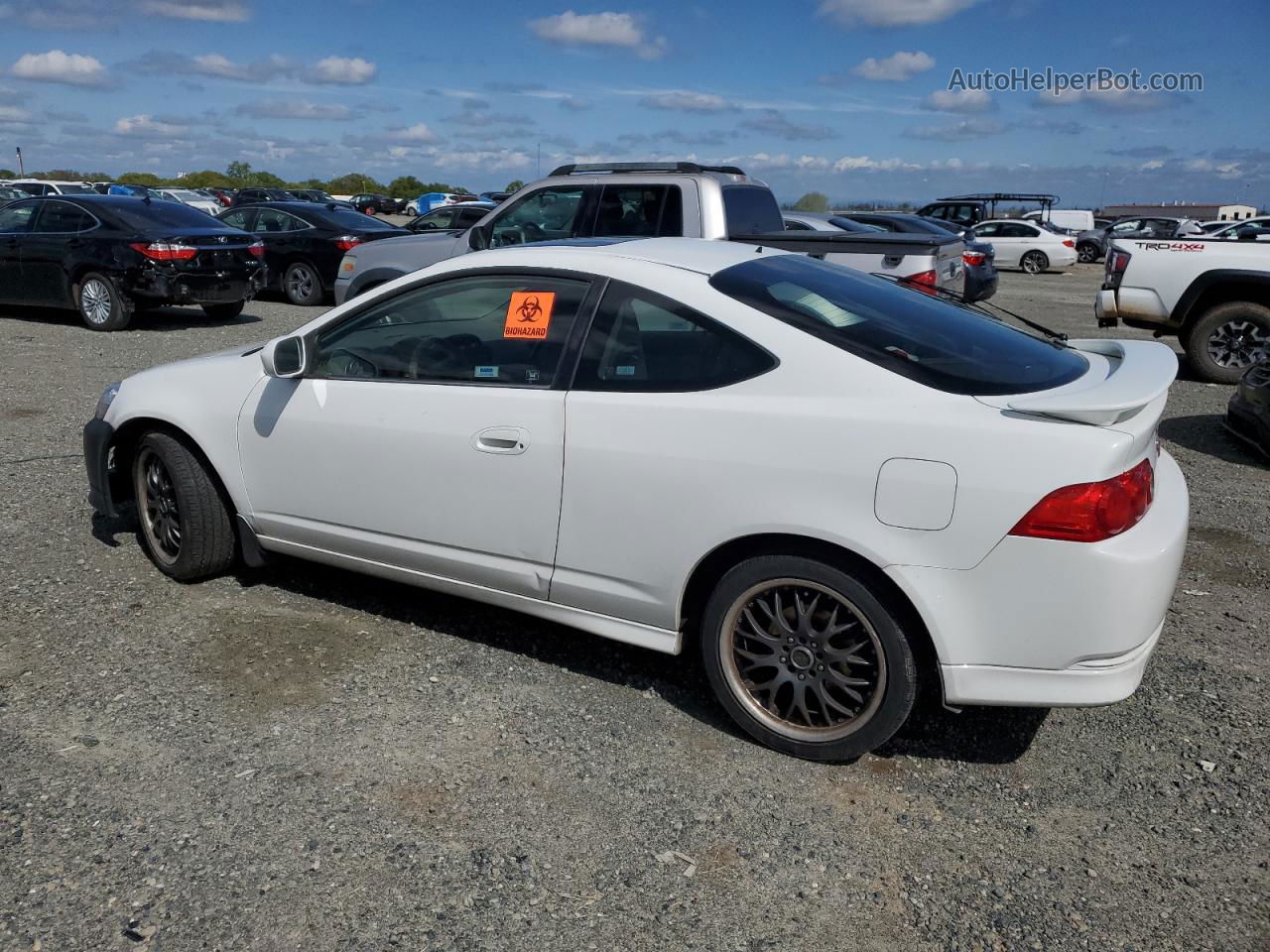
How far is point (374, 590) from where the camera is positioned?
15.6ft

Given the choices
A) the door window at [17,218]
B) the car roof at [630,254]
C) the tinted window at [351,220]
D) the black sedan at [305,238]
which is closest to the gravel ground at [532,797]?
the car roof at [630,254]

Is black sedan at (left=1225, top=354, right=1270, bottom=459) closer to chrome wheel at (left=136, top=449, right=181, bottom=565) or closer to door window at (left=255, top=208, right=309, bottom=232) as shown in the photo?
chrome wheel at (left=136, top=449, right=181, bottom=565)

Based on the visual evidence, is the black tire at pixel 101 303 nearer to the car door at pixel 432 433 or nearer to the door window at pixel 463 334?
the car door at pixel 432 433

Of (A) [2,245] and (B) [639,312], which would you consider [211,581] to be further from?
(A) [2,245]

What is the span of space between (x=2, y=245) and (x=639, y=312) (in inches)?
486

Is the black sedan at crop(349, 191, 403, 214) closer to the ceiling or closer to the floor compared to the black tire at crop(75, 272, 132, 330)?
closer to the ceiling

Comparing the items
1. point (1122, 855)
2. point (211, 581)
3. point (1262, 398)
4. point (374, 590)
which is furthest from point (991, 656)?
point (1262, 398)

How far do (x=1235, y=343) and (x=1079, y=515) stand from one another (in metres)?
8.84

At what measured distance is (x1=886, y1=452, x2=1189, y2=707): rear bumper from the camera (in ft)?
9.46

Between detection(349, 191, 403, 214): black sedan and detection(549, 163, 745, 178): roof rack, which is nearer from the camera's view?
detection(549, 163, 745, 178): roof rack

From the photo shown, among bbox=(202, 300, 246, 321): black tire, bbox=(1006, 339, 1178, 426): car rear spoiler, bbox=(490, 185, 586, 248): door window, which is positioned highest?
bbox=(490, 185, 586, 248): door window

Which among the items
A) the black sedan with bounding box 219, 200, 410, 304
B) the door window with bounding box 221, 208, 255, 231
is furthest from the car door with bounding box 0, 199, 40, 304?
the door window with bounding box 221, 208, 255, 231

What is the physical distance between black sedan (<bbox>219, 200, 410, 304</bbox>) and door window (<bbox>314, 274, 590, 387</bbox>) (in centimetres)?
1138

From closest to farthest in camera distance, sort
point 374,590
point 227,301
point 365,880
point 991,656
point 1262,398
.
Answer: point 365,880 → point 991,656 → point 374,590 → point 1262,398 → point 227,301
